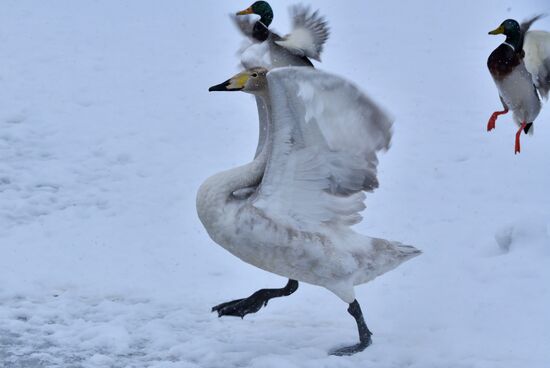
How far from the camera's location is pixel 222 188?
582 centimetres

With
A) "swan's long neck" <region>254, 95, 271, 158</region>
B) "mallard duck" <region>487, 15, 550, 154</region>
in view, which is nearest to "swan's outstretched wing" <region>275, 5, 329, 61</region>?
"swan's long neck" <region>254, 95, 271, 158</region>

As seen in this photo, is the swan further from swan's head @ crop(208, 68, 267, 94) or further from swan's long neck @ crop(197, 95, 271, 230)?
swan's long neck @ crop(197, 95, 271, 230)

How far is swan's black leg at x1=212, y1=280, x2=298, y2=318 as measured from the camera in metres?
6.50

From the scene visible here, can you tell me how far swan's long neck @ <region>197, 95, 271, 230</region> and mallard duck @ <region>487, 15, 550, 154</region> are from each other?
13.4 feet

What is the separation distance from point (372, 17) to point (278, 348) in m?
10.1

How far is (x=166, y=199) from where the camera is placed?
29.3 feet

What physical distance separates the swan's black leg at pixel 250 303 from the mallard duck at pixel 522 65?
3747mm

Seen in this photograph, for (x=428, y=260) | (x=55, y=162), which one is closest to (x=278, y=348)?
(x=428, y=260)

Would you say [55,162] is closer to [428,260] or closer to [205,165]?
[205,165]

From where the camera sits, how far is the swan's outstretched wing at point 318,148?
523cm

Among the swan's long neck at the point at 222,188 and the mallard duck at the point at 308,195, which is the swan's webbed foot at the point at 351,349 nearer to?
the mallard duck at the point at 308,195

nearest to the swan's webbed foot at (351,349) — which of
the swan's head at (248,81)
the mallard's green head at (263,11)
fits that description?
the swan's head at (248,81)

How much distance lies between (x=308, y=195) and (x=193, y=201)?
3158 millimetres

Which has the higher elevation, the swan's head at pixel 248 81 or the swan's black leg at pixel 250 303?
the swan's head at pixel 248 81
